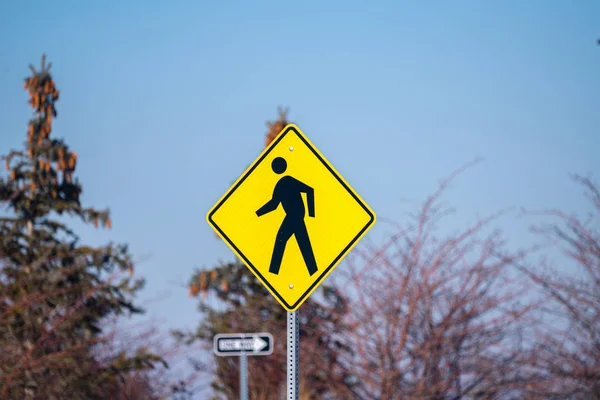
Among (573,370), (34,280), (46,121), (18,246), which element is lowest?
(573,370)

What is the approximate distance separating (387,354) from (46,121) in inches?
617

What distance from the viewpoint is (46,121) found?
2773cm

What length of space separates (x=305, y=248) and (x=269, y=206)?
14.4 inches

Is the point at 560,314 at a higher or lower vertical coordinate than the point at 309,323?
lower

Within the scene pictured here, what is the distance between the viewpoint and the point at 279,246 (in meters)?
6.25

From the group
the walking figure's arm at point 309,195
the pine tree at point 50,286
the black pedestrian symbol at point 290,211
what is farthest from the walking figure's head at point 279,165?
the pine tree at point 50,286

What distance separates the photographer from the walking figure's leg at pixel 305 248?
6234mm

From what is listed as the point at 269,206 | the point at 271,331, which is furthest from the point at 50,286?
the point at 269,206

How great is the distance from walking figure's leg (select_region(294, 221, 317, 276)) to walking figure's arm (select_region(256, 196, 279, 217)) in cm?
20

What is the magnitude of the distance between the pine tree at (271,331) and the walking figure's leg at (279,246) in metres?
9.82

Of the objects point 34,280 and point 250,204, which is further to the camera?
point 34,280

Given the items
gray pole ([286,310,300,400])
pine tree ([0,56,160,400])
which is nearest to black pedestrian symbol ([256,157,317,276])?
gray pole ([286,310,300,400])

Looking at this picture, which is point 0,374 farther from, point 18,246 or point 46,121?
point 46,121

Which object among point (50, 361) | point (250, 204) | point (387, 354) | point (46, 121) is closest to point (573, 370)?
point (387, 354)
